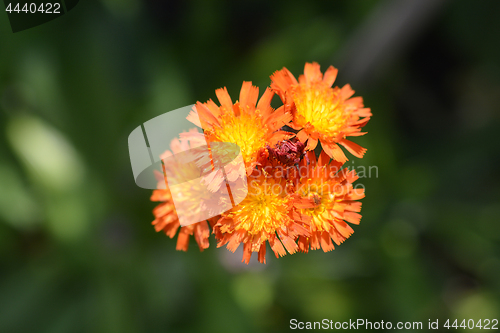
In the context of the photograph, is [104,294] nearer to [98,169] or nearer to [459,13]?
[98,169]

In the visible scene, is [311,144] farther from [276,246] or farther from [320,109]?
[276,246]

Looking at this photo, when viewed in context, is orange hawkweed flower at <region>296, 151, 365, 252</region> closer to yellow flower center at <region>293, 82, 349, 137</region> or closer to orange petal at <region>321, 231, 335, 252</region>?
orange petal at <region>321, 231, 335, 252</region>

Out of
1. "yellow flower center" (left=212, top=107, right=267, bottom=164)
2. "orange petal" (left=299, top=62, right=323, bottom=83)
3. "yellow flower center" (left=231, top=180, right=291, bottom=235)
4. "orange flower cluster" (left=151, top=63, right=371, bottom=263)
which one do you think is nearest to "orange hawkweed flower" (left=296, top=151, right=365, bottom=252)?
"orange flower cluster" (left=151, top=63, right=371, bottom=263)

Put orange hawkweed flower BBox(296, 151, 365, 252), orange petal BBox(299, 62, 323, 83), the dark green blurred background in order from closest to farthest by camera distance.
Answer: orange hawkweed flower BBox(296, 151, 365, 252), orange petal BBox(299, 62, 323, 83), the dark green blurred background

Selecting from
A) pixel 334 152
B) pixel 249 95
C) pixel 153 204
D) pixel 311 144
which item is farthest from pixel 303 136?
pixel 153 204

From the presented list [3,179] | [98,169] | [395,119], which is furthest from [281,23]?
[3,179]

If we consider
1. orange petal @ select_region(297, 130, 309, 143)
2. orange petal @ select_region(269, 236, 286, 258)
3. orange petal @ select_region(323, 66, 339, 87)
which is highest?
orange petal @ select_region(323, 66, 339, 87)
